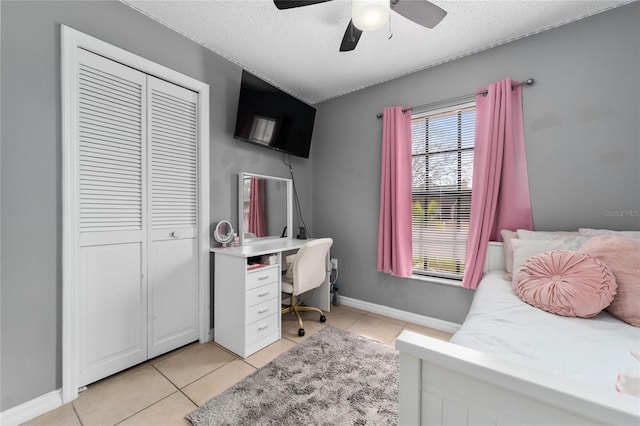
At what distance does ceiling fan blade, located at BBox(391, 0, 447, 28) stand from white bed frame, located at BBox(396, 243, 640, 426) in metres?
1.73

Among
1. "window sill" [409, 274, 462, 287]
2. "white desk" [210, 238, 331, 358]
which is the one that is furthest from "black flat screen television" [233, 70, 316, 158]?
"window sill" [409, 274, 462, 287]

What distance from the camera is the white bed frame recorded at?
18.1 inches

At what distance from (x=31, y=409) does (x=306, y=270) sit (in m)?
1.88

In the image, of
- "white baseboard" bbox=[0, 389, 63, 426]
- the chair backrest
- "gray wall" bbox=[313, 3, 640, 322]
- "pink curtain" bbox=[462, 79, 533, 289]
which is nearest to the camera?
"white baseboard" bbox=[0, 389, 63, 426]

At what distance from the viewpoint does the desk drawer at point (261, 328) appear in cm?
198

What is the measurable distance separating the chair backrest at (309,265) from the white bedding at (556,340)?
134 cm

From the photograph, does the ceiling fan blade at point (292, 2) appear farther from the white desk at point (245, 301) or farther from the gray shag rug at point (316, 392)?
the gray shag rug at point (316, 392)

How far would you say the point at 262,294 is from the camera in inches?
82.4

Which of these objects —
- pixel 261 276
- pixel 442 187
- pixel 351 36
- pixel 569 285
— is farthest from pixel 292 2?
pixel 569 285

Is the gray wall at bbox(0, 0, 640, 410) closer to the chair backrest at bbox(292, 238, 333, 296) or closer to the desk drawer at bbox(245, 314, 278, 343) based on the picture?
the chair backrest at bbox(292, 238, 333, 296)

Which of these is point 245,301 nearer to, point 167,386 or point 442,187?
point 167,386

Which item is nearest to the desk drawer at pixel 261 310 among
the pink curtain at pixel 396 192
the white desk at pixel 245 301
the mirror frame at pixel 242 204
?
the white desk at pixel 245 301

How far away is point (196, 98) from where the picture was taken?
2180 mm

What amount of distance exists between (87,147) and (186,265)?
1.09 m
